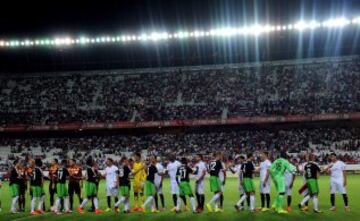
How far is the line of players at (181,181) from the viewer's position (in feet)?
57.4

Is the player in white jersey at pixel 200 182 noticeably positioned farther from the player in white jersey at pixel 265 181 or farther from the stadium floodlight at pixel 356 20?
the stadium floodlight at pixel 356 20

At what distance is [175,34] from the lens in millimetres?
51375

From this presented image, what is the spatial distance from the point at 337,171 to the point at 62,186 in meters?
11.3

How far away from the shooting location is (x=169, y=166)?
1966 cm

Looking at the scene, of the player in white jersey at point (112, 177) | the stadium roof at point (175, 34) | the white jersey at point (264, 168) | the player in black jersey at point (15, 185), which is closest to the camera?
the white jersey at point (264, 168)

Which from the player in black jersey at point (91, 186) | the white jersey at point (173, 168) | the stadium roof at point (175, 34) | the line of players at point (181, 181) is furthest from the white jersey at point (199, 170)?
the stadium roof at point (175, 34)

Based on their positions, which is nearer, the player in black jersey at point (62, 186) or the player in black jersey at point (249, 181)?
the player in black jersey at point (249, 181)

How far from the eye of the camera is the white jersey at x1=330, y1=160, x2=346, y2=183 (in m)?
17.7

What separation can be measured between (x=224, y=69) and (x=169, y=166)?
40.7 meters

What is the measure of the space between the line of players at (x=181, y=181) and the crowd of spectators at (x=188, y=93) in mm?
32834

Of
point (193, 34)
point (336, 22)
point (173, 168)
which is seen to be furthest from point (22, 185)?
point (336, 22)

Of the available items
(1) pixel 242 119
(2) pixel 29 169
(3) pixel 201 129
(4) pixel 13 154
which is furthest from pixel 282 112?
(2) pixel 29 169

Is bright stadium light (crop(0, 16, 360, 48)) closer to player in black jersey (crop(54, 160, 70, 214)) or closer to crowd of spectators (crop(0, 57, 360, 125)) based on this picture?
crowd of spectators (crop(0, 57, 360, 125))

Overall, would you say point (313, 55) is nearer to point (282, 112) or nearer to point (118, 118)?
point (282, 112)
